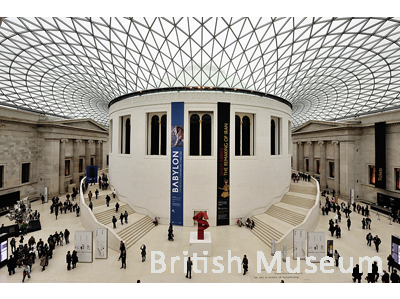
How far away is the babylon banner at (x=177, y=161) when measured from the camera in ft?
60.7

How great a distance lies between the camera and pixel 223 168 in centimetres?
1858

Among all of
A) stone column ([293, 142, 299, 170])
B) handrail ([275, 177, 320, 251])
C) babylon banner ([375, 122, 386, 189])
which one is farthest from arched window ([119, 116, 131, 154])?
stone column ([293, 142, 299, 170])

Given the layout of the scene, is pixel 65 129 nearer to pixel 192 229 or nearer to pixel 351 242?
pixel 192 229

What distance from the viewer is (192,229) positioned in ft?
58.2

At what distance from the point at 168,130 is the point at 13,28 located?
722 inches

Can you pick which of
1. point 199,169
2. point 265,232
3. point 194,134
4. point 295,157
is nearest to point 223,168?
point 199,169

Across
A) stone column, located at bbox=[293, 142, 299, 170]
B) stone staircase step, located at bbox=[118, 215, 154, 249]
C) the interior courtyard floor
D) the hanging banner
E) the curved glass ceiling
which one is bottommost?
the interior courtyard floor

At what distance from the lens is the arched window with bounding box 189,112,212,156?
19219mm

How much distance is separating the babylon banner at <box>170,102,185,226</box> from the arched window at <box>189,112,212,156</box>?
1244 mm

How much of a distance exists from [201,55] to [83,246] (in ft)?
66.2

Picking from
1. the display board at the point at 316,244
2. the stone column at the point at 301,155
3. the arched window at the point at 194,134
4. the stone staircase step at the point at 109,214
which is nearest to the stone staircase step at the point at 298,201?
the display board at the point at 316,244

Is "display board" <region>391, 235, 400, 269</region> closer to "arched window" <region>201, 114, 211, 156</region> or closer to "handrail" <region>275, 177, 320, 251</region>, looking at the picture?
"handrail" <region>275, 177, 320, 251</region>

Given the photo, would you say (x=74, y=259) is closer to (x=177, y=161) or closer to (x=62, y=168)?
(x=177, y=161)

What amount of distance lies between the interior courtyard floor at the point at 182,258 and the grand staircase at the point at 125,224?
63cm
